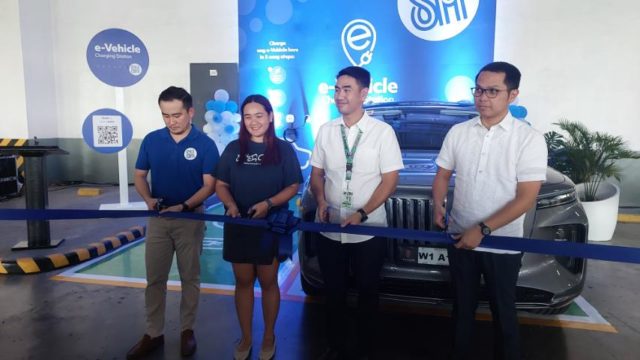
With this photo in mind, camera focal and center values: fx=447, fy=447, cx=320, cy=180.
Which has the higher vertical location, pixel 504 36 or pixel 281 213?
pixel 504 36

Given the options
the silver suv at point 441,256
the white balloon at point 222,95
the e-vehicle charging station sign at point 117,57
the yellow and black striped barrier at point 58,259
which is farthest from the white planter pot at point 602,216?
the e-vehicle charging station sign at point 117,57

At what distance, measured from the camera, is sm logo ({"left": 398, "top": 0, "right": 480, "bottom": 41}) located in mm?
7598

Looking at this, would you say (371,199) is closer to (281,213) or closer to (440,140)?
(281,213)

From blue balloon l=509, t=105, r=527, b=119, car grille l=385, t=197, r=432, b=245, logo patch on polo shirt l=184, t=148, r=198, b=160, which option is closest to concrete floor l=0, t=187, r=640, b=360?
car grille l=385, t=197, r=432, b=245

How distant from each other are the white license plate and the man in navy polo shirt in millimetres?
1243

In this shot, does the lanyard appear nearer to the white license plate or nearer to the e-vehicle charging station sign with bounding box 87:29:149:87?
the white license plate

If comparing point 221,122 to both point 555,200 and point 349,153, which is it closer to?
point 349,153

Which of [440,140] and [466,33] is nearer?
[440,140]

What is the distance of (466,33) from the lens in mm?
7633

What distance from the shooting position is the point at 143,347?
2582 millimetres

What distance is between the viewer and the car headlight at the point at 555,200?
245 cm

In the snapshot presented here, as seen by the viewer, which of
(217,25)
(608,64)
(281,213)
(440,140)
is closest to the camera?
(281,213)

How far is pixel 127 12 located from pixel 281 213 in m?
8.42

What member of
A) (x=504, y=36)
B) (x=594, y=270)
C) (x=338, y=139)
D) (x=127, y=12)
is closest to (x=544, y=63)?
(x=504, y=36)
